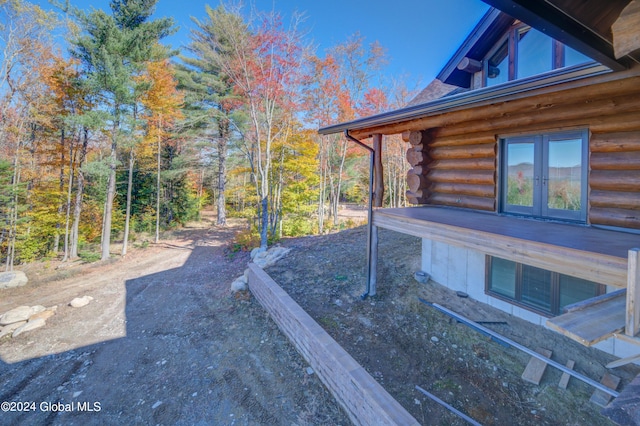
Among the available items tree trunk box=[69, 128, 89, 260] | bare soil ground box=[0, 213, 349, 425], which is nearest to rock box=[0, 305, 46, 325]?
bare soil ground box=[0, 213, 349, 425]

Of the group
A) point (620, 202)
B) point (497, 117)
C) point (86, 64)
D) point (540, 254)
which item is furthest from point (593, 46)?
point (86, 64)

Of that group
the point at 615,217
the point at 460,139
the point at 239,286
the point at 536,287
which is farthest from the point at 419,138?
the point at 239,286

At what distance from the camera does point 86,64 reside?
11.1 meters

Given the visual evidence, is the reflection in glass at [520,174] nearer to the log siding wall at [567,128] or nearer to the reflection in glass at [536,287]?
the log siding wall at [567,128]

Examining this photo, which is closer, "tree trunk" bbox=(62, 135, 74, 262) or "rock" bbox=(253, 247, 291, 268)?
"rock" bbox=(253, 247, 291, 268)

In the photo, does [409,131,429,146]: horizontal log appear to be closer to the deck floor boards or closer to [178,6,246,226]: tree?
the deck floor boards

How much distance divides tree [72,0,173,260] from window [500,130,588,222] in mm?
13245

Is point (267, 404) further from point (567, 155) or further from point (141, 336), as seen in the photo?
point (567, 155)

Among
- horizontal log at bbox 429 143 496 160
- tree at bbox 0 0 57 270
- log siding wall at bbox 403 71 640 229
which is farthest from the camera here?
tree at bbox 0 0 57 270

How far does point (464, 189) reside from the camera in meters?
5.35

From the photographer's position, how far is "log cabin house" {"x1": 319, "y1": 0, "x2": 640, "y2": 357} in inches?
62.6

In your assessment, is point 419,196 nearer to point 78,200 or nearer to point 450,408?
point 450,408

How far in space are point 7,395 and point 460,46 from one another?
9.78m

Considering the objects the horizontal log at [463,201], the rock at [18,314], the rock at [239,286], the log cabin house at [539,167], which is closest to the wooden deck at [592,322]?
the log cabin house at [539,167]
